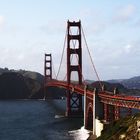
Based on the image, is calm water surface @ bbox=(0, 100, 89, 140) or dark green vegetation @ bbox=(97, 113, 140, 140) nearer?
dark green vegetation @ bbox=(97, 113, 140, 140)

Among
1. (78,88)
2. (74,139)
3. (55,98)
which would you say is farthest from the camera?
(55,98)

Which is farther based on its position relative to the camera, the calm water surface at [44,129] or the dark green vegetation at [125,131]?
the calm water surface at [44,129]

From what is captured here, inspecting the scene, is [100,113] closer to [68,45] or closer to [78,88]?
[78,88]

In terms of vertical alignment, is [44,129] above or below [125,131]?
below

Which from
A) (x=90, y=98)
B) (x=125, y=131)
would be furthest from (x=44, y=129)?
(x=125, y=131)

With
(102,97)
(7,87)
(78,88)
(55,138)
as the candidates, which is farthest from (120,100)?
(7,87)

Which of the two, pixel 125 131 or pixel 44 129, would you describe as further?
pixel 44 129

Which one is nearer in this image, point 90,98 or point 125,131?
point 125,131

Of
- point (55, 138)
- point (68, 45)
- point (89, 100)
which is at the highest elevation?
point (68, 45)

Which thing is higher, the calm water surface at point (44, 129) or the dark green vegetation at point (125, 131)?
the dark green vegetation at point (125, 131)

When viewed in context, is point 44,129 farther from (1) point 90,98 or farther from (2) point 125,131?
(2) point 125,131

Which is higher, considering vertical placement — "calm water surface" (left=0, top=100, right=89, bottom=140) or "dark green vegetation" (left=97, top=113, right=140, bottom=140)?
"dark green vegetation" (left=97, top=113, right=140, bottom=140)
